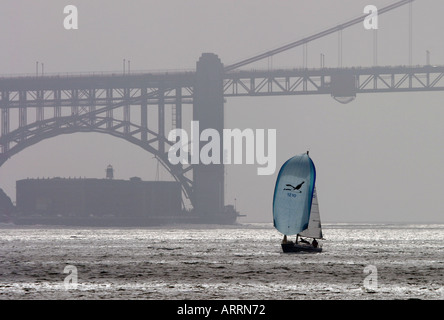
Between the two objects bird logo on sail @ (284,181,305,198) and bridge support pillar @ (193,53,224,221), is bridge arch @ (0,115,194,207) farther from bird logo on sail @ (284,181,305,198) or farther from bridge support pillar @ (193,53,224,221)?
bird logo on sail @ (284,181,305,198)

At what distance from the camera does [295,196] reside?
77812 mm

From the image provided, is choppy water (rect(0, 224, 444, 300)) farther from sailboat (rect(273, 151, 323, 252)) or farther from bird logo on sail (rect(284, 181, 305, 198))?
bird logo on sail (rect(284, 181, 305, 198))

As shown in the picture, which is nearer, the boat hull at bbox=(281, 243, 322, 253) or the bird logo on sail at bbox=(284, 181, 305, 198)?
the bird logo on sail at bbox=(284, 181, 305, 198)

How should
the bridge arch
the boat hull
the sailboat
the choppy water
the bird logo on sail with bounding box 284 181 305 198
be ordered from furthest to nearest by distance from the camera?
the bridge arch
the boat hull
the bird logo on sail with bounding box 284 181 305 198
the sailboat
the choppy water

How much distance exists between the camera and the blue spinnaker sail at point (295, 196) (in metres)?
77.7

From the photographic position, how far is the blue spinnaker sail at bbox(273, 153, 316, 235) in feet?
255

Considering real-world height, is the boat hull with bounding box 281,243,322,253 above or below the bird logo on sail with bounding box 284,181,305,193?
below

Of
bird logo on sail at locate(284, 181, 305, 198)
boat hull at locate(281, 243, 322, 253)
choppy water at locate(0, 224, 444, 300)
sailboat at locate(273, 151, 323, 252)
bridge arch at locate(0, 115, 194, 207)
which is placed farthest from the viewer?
bridge arch at locate(0, 115, 194, 207)

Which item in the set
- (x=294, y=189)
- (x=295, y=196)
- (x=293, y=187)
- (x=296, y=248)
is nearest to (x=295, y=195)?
(x=295, y=196)

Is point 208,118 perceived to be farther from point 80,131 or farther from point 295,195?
point 295,195

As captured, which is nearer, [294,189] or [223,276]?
[223,276]

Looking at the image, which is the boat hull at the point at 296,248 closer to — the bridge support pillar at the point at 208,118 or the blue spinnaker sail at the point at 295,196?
the blue spinnaker sail at the point at 295,196

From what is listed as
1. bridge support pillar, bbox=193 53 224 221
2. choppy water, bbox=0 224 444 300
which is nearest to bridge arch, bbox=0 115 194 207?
bridge support pillar, bbox=193 53 224 221
